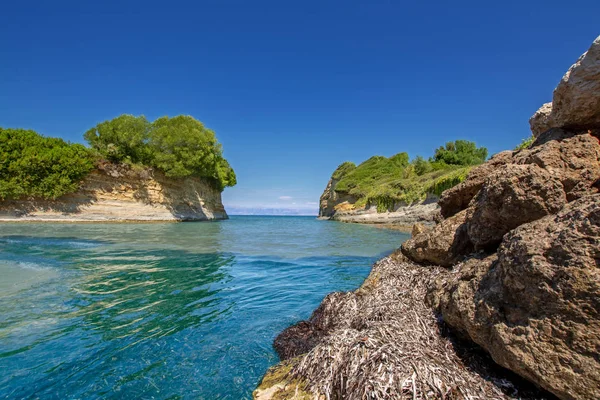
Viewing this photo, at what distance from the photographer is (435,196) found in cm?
2994

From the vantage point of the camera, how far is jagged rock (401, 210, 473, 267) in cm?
455

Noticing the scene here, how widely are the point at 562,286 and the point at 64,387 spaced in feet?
15.9

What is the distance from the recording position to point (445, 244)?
187 inches

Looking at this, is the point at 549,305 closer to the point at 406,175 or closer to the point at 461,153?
the point at 406,175

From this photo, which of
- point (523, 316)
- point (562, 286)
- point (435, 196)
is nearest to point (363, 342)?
point (523, 316)

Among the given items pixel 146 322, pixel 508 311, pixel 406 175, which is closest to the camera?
pixel 508 311

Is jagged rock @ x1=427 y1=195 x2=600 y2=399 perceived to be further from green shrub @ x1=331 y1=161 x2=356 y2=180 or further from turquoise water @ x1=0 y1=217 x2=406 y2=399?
green shrub @ x1=331 y1=161 x2=356 y2=180

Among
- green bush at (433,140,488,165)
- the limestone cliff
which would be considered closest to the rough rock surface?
the limestone cliff

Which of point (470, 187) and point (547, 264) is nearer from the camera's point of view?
point (547, 264)

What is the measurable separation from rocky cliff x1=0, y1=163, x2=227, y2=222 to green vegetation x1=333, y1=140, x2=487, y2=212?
27.9m

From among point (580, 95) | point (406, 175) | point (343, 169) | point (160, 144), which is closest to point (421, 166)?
point (406, 175)

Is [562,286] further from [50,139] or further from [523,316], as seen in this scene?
[50,139]

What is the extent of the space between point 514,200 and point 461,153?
2008 inches

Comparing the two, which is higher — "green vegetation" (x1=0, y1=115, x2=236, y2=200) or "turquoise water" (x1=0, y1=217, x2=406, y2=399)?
"green vegetation" (x1=0, y1=115, x2=236, y2=200)
